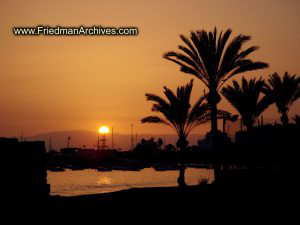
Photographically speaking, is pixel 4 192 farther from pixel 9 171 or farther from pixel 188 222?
pixel 188 222

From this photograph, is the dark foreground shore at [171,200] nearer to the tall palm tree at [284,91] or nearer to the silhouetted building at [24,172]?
the silhouetted building at [24,172]

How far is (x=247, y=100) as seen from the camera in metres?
34.0

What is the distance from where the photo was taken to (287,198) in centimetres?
1541

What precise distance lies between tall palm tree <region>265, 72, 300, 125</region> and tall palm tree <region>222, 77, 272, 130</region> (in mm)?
2462

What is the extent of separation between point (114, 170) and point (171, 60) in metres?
105

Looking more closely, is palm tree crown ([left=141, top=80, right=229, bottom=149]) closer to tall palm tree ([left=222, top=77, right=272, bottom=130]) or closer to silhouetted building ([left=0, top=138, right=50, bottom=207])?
tall palm tree ([left=222, top=77, right=272, bottom=130])

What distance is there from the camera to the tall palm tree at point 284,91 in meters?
36.7

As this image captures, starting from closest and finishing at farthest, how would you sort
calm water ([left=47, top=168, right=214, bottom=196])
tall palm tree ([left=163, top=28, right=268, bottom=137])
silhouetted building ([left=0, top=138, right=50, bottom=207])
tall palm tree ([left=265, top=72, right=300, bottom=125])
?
silhouetted building ([left=0, top=138, right=50, bottom=207]), tall palm tree ([left=163, top=28, right=268, bottom=137]), tall palm tree ([left=265, top=72, right=300, bottom=125]), calm water ([left=47, top=168, right=214, bottom=196])

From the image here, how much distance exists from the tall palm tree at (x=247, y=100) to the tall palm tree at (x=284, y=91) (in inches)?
96.9

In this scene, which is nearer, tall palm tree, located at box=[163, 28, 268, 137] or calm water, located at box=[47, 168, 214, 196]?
tall palm tree, located at box=[163, 28, 268, 137]

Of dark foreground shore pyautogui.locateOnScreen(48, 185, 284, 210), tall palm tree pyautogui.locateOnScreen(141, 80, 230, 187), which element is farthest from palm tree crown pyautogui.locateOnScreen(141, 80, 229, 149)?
dark foreground shore pyautogui.locateOnScreen(48, 185, 284, 210)

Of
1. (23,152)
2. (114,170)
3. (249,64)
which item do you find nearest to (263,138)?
(249,64)

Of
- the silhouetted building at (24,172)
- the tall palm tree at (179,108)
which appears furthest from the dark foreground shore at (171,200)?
the tall palm tree at (179,108)

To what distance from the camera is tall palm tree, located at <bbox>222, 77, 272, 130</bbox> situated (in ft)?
111
